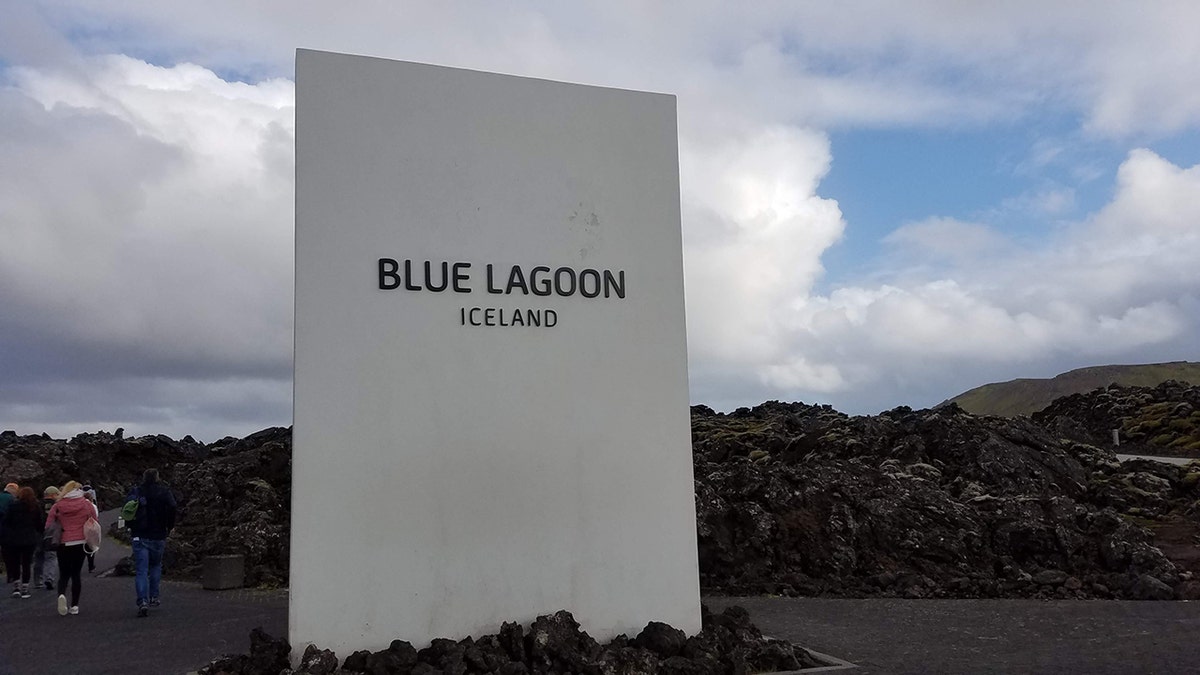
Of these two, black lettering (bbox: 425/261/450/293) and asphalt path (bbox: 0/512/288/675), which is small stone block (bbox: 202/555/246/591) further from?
black lettering (bbox: 425/261/450/293)

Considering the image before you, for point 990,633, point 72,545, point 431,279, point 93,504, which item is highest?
point 431,279

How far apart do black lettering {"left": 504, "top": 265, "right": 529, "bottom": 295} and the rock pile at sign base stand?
116 inches

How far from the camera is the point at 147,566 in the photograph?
480 inches

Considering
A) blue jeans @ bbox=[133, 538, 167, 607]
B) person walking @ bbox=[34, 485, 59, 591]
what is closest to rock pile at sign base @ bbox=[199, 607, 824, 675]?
blue jeans @ bbox=[133, 538, 167, 607]

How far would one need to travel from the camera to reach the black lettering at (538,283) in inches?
333

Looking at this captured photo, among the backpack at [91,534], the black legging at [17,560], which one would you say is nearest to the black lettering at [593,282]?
the backpack at [91,534]

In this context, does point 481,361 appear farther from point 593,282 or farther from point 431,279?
point 593,282

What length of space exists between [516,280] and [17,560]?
36.7 ft

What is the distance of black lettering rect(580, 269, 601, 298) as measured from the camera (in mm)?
8641

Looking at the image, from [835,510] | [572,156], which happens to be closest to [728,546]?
[835,510]

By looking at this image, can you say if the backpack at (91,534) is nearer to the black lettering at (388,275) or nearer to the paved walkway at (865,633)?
the paved walkway at (865,633)

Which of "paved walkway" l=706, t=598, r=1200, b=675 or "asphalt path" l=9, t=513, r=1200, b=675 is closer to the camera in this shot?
"paved walkway" l=706, t=598, r=1200, b=675

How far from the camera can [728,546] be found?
14.5 metres

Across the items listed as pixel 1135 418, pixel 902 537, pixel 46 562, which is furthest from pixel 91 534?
pixel 1135 418
